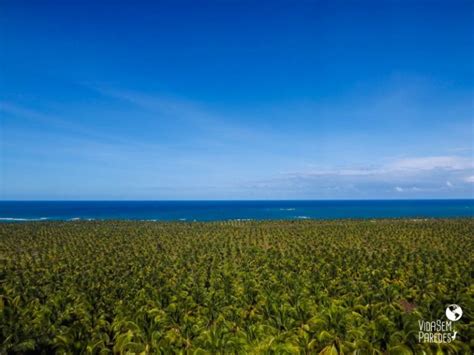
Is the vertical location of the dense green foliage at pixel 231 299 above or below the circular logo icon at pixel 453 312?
below

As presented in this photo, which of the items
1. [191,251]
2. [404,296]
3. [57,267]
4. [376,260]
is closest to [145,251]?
[191,251]

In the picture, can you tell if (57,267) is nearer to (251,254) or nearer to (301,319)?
(251,254)

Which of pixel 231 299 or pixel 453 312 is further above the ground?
pixel 453 312

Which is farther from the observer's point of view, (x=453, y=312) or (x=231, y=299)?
(x=231, y=299)

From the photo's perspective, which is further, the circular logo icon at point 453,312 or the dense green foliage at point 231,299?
the circular logo icon at point 453,312
